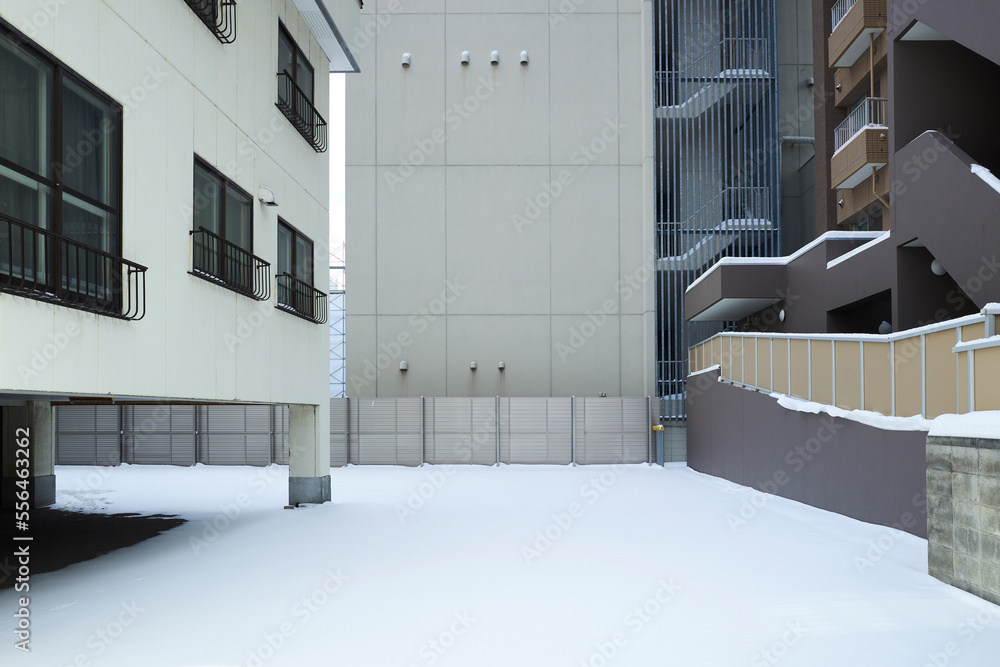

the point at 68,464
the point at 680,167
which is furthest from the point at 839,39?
the point at 68,464

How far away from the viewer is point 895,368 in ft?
36.7

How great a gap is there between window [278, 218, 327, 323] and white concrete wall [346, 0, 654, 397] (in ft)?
40.9

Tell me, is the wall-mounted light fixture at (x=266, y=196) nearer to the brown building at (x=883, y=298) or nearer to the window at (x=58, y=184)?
the window at (x=58, y=184)

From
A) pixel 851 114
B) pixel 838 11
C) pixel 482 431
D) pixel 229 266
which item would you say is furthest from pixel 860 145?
pixel 229 266

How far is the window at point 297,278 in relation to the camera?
13.4m

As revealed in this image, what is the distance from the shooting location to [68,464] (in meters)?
26.1

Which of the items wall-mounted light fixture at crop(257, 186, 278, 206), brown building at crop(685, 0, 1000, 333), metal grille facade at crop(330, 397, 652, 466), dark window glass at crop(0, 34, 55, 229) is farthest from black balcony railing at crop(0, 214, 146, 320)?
metal grille facade at crop(330, 397, 652, 466)

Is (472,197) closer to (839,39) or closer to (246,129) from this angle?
(839,39)

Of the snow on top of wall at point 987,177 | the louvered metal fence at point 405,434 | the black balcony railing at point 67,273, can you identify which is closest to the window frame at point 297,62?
the black balcony railing at point 67,273

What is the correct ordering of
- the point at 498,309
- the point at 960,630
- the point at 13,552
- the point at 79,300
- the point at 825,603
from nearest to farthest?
the point at 960,630, the point at 79,300, the point at 825,603, the point at 13,552, the point at 498,309

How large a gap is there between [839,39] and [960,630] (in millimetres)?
22515

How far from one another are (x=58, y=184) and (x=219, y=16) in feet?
15.2

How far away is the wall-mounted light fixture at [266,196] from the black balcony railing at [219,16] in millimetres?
2184

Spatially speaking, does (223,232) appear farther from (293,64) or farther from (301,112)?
(293,64)
